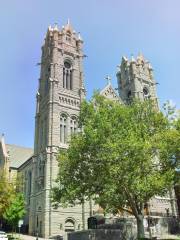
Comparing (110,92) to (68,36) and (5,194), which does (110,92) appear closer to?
(68,36)

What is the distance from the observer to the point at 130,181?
1102 inches

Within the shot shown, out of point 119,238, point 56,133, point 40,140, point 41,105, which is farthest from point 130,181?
point 41,105

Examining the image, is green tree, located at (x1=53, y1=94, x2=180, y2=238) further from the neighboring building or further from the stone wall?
the neighboring building

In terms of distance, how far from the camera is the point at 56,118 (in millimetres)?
53625

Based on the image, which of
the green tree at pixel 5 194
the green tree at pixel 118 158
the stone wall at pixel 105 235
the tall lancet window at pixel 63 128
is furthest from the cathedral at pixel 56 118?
the green tree at pixel 118 158

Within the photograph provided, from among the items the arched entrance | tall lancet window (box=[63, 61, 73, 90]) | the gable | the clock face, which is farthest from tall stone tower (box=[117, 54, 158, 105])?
the arched entrance

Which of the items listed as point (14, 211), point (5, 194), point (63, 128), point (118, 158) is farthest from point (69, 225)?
point (118, 158)

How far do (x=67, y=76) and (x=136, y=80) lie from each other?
1687 cm

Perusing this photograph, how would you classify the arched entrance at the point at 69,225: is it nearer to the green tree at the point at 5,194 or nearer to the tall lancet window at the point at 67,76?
the green tree at the point at 5,194

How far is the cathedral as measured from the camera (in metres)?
48.1

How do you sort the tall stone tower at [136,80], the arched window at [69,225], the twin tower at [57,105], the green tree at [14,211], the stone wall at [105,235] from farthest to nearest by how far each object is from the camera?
the tall stone tower at [136,80] < the twin tower at [57,105] < the arched window at [69,225] < the green tree at [14,211] < the stone wall at [105,235]

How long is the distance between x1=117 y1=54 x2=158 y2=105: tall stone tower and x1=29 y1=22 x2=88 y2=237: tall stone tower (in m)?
13.2

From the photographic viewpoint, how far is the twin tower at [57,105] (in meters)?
47.8

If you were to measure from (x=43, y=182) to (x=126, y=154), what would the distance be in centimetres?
2437
